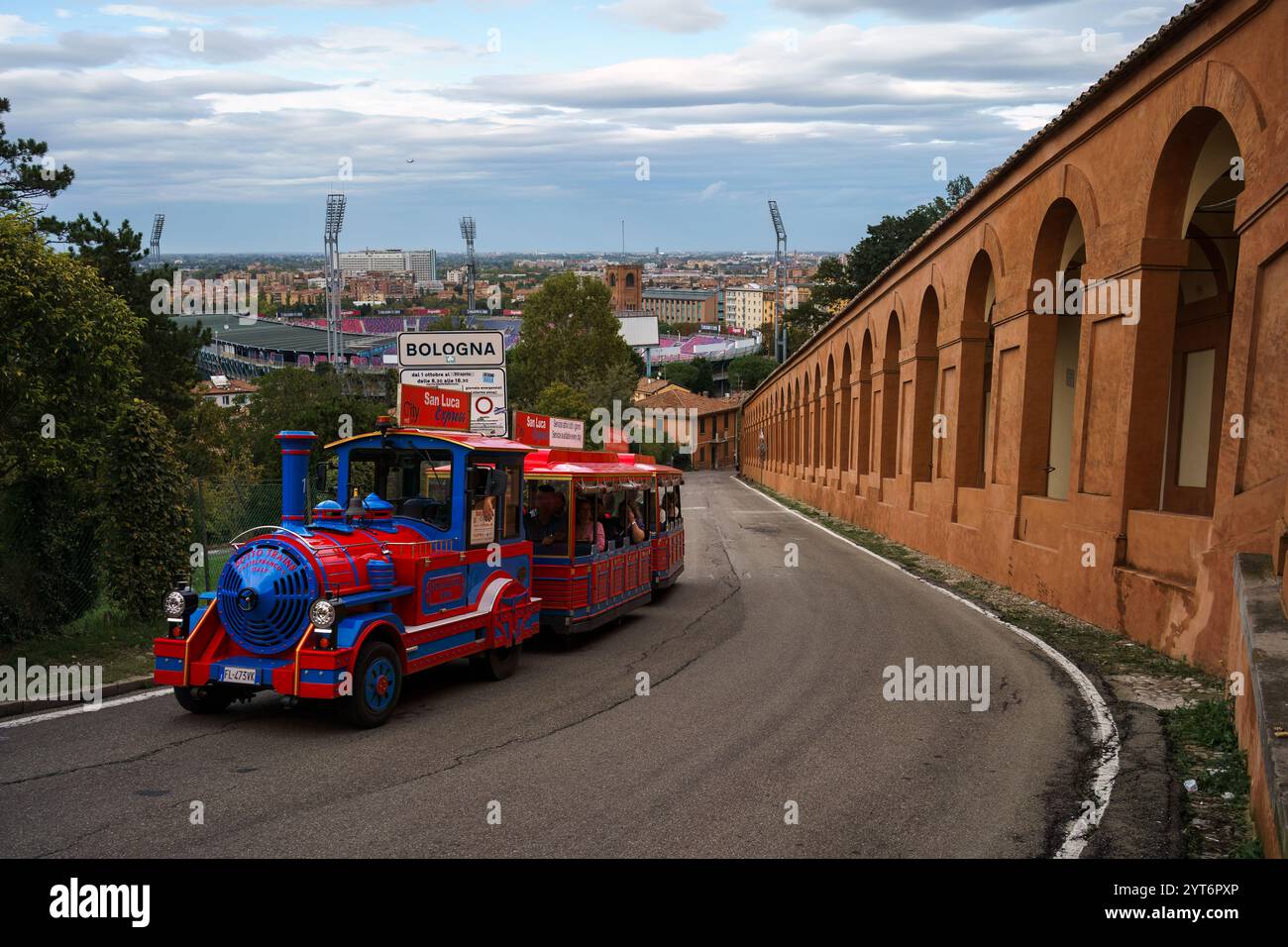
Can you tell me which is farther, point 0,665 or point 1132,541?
point 1132,541

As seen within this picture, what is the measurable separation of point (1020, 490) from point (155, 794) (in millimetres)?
16138

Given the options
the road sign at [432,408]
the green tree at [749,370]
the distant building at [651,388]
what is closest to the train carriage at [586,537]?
the road sign at [432,408]

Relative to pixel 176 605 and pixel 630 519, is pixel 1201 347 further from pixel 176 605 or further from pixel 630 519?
pixel 176 605

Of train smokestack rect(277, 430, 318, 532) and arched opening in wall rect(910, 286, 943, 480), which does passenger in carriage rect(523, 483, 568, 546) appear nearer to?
train smokestack rect(277, 430, 318, 532)

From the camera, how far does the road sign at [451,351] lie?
18.9 meters

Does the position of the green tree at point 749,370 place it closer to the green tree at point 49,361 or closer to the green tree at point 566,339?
the green tree at point 566,339

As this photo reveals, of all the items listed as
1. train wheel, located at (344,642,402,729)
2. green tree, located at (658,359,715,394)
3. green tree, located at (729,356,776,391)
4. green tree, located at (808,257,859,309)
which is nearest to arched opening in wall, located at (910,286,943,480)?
train wheel, located at (344,642,402,729)

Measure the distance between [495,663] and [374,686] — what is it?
2.48 meters

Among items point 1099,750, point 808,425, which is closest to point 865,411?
point 808,425

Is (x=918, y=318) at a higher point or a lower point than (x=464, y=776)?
higher

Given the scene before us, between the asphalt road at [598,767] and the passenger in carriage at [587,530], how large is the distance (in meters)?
1.63
